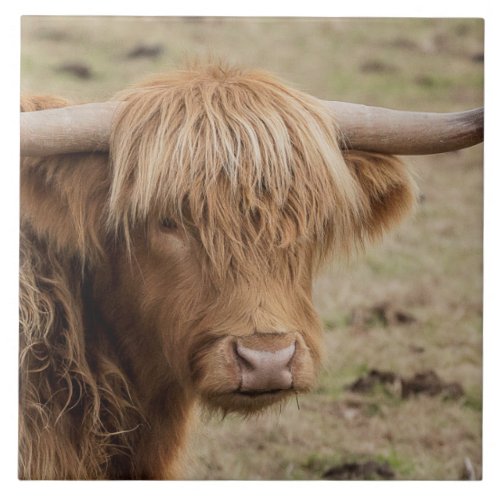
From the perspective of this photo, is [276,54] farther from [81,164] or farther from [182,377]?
[182,377]

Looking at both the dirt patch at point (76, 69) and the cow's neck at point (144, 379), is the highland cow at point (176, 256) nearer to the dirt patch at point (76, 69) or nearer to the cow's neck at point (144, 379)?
the cow's neck at point (144, 379)

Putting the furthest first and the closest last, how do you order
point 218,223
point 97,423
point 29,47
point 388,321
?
point 388,321
point 29,47
point 97,423
point 218,223

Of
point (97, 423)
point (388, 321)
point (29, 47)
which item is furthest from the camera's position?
point (388, 321)

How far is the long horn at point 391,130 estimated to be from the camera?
2.38 m

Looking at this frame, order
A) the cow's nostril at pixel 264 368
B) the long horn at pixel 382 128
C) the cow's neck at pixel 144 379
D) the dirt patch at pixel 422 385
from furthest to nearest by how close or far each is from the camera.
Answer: the dirt patch at pixel 422 385 < the cow's neck at pixel 144 379 < the long horn at pixel 382 128 < the cow's nostril at pixel 264 368

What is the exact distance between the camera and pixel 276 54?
2.68m

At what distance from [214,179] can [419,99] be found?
92cm

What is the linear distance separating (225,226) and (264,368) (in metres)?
0.38

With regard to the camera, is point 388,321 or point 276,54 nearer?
point 276,54

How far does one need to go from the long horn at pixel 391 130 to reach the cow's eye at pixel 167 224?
1.81ft

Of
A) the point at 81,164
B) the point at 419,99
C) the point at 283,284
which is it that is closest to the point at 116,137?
the point at 81,164

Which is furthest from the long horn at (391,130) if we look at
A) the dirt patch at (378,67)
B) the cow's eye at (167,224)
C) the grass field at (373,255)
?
the cow's eye at (167,224)

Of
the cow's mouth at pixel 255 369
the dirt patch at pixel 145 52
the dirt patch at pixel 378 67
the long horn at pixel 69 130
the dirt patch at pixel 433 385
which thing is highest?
the dirt patch at pixel 145 52

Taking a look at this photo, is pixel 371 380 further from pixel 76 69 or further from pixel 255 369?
pixel 76 69
